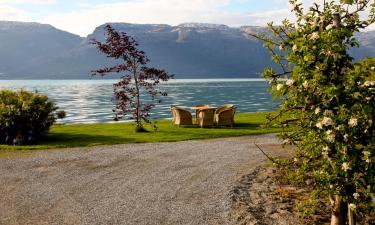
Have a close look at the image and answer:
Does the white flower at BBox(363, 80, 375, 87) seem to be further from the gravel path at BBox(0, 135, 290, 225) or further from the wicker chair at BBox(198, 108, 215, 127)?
the wicker chair at BBox(198, 108, 215, 127)

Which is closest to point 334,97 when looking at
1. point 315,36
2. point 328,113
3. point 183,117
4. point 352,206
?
point 328,113

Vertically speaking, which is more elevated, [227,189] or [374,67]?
[374,67]

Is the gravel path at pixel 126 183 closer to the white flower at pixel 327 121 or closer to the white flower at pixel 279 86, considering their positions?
the white flower at pixel 279 86

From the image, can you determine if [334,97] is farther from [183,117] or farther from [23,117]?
[183,117]

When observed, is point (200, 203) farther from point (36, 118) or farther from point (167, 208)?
point (36, 118)

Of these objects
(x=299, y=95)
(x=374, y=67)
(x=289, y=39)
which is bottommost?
(x=299, y=95)

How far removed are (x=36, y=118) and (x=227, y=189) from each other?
540 inches

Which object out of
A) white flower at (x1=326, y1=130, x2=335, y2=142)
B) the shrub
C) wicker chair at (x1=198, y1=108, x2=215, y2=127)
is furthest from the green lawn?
white flower at (x1=326, y1=130, x2=335, y2=142)

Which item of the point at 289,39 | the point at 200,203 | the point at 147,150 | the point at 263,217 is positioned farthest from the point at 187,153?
the point at 289,39

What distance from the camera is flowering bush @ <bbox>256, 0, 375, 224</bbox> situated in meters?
6.75

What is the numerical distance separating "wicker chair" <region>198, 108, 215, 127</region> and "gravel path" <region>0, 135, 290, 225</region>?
24.5 ft

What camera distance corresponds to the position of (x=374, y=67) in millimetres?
6922

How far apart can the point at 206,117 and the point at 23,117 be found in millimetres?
11088

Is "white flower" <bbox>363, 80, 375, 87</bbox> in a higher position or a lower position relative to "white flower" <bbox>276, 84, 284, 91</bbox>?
higher
